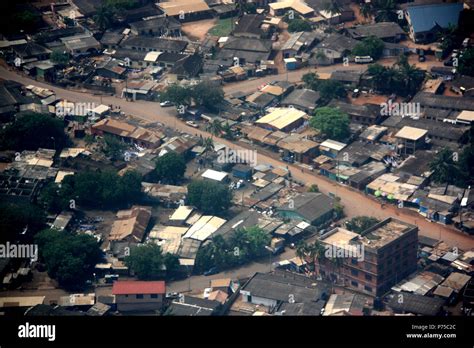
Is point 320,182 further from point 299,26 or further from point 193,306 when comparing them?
point 299,26

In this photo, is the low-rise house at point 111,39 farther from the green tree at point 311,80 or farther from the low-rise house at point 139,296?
the low-rise house at point 139,296

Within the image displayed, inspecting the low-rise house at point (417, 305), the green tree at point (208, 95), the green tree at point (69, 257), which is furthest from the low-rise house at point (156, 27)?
the low-rise house at point (417, 305)

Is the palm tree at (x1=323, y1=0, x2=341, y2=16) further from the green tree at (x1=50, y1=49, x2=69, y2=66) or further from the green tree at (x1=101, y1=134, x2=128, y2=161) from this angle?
the green tree at (x1=101, y1=134, x2=128, y2=161)

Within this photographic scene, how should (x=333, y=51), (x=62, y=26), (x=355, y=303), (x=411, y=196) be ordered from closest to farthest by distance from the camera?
(x=355, y=303) → (x=411, y=196) → (x=333, y=51) → (x=62, y=26)

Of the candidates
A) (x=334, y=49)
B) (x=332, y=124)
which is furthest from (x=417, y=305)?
(x=334, y=49)
